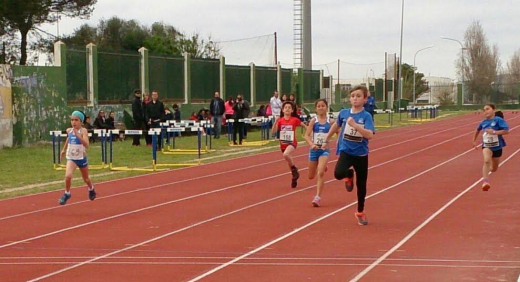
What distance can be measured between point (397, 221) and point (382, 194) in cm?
348

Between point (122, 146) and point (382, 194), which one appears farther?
point (122, 146)

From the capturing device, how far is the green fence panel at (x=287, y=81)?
51.8 meters

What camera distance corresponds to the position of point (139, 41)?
7256cm

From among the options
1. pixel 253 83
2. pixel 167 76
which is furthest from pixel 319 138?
pixel 253 83

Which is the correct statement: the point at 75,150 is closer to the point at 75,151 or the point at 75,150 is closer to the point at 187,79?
the point at 75,151

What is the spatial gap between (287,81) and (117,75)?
1921cm

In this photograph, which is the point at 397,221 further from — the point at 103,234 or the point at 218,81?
the point at 218,81

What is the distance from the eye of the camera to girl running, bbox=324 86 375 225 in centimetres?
1134

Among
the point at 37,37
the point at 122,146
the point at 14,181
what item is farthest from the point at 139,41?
the point at 14,181

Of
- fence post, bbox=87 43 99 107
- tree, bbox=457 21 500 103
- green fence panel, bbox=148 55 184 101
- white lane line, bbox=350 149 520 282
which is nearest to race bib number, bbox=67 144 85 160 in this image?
white lane line, bbox=350 149 520 282

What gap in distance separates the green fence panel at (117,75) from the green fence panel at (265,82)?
12486 millimetres

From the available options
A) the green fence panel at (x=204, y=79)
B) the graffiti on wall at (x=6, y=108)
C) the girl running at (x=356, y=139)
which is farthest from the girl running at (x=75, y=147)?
the green fence panel at (x=204, y=79)

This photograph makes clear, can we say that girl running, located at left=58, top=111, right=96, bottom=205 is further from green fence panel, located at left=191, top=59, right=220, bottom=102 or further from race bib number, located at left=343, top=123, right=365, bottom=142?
green fence panel, located at left=191, top=59, right=220, bottom=102

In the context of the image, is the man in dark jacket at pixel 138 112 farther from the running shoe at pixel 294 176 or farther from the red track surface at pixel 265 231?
the running shoe at pixel 294 176
